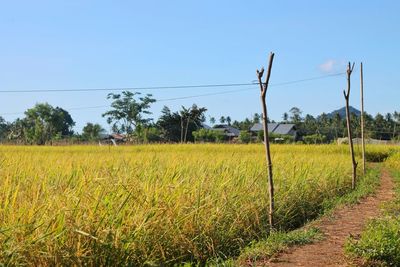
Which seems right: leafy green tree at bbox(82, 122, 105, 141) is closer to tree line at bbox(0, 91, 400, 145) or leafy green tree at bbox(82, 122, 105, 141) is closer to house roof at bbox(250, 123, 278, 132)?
tree line at bbox(0, 91, 400, 145)

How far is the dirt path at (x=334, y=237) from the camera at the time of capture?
190 inches

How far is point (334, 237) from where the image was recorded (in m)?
5.97

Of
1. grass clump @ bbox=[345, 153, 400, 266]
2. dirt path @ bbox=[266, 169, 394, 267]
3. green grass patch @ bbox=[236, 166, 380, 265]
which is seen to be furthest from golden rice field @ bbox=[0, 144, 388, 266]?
grass clump @ bbox=[345, 153, 400, 266]

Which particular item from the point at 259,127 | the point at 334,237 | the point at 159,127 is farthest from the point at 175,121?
the point at 334,237

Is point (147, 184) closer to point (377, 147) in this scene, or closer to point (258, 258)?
point (258, 258)

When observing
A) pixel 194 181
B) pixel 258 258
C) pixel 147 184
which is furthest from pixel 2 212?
pixel 194 181

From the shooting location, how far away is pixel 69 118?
6706 centimetres

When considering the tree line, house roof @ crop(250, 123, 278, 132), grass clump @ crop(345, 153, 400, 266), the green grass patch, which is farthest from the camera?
house roof @ crop(250, 123, 278, 132)

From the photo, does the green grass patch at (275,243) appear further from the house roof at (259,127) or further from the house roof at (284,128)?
the house roof at (259,127)

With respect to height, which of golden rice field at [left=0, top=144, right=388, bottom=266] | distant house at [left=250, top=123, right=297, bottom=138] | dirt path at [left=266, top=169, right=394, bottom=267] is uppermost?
distant house at [left=250, top=123, right=297, bottom=138]

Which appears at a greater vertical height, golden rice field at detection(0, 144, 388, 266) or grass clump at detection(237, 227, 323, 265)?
golden rice field at detection(0, 144, 388, 266)

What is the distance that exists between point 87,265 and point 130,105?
159 feet

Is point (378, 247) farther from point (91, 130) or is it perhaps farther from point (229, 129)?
point (229, 129)

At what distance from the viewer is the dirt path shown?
190 inches
